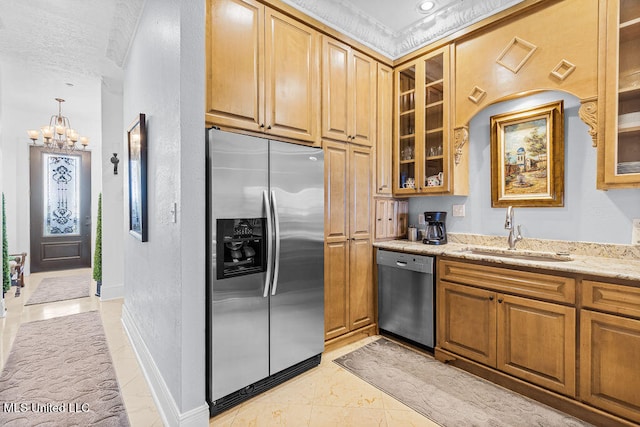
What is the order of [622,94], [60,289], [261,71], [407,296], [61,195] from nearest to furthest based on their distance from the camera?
[622,94]
[261,71]
[407,296]
[60,289]
[61,195]

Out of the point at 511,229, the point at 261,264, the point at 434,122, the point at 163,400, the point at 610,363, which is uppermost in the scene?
the point at 434,122

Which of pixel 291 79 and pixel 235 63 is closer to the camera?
pixel 235 63

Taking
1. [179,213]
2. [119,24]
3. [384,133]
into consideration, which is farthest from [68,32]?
[384,133]

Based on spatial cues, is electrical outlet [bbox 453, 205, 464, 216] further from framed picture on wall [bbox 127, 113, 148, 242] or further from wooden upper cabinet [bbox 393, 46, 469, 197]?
framed picture on wall [bbox 127, 113, 148, 242]

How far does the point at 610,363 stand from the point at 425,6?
9.53 feet

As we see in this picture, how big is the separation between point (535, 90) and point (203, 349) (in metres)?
2.93

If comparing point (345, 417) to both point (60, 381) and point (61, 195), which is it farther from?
point (61, 195)

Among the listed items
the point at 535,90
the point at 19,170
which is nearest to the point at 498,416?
the point at 535,90

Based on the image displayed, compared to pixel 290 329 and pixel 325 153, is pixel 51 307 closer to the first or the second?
pixel 290 329

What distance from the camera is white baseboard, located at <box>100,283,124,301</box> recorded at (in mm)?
4273

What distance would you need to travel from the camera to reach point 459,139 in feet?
9.29

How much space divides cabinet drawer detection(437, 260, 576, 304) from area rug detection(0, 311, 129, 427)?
2424 mm

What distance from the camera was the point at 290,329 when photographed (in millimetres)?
2275

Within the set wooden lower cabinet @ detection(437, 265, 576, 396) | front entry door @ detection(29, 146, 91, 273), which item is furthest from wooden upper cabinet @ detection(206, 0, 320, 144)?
front entry door @ detection(29, 146, 91, 273)
